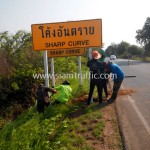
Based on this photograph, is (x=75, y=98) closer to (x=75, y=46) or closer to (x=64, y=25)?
(x=75, y=46)

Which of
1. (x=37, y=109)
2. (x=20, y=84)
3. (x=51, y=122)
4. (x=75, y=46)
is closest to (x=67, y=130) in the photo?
(x=51, y=122)

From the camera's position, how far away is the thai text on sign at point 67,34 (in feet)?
28.3

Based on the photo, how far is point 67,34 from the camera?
8820 millimetres

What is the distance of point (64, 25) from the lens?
28.6 ft

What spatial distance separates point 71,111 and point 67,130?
1490 mm

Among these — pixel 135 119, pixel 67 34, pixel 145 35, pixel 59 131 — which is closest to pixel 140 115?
pixel 135 119

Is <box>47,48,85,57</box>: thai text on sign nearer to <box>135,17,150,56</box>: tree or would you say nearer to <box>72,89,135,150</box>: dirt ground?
<box>72,89,135,150</box>: dirt ground

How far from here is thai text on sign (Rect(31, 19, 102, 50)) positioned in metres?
8.62

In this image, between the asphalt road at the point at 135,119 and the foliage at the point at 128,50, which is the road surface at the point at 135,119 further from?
the foliage at the point at 128,50

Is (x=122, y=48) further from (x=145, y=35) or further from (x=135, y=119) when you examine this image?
(x=135, y=119)
